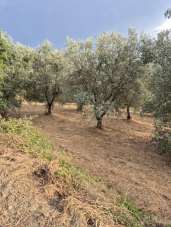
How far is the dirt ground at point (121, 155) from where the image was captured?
9.36 m

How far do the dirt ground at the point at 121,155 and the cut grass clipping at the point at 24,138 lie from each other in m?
2.23

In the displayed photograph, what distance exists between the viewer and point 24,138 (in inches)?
317

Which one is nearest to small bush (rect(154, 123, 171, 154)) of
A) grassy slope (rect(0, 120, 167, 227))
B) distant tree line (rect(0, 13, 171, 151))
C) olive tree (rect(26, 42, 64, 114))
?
distant tree line (rect(0, 13, 171, 151))

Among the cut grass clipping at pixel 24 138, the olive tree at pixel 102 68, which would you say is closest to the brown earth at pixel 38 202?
the cut grass clipping at pixel 24 138

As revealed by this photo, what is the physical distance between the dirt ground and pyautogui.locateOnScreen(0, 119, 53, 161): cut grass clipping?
87.9 inches

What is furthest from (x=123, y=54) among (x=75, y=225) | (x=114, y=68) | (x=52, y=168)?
(x=75, y=225)

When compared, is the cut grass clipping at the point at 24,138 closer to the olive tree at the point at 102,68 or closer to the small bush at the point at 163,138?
the small bush at the point at 163,138

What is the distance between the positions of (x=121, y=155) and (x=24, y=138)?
7.94 meters

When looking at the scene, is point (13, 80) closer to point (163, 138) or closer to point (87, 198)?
point (163, 138)

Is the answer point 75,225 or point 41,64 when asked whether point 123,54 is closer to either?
point 41,64

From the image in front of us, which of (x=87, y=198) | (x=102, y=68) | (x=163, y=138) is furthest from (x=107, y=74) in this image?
(x=87, y=198)

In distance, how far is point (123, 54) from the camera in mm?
20484

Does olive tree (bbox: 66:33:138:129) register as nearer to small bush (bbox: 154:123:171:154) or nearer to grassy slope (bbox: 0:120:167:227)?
small bush (bbox: 154:123:171:154)

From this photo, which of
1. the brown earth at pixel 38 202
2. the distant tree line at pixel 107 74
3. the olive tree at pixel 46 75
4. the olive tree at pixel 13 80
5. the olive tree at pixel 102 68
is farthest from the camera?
the olive tree at pixel 46 75
